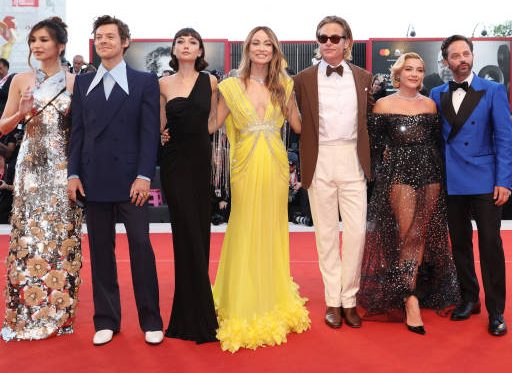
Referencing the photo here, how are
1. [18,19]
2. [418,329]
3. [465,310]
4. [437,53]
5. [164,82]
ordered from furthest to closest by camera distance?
[437,53]
[18,19]
[465,310]
[418,329]
[164,82]

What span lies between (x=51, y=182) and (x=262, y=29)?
4.68ft

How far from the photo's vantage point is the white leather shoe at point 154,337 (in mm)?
3178

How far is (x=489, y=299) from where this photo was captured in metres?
3.47

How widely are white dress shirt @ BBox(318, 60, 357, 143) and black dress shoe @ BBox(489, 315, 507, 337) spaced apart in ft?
4.18

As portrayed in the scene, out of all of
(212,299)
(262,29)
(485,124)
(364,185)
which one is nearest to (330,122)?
(364,185)

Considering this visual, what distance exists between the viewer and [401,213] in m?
3.63

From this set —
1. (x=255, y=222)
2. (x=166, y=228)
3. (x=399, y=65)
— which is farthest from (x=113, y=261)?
(x=166, y=228)

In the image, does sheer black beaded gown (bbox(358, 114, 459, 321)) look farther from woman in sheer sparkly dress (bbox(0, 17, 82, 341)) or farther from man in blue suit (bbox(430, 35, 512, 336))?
woman in sheer sparkly dress (bbox(0, 17, 82, 341))

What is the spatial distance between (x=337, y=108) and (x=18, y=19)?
886cm

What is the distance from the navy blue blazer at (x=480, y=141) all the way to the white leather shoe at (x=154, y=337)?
1.83m

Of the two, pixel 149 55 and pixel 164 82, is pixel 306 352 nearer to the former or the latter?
pixel 164 82

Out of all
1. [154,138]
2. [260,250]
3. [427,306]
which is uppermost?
[154,138]

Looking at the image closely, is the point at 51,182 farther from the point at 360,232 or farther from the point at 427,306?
the point at 427,306

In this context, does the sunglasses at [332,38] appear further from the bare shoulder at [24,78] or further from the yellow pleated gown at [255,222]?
the bare shoulder at [24,78]
